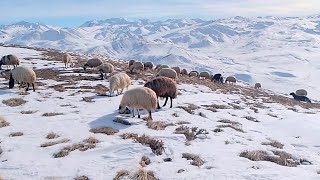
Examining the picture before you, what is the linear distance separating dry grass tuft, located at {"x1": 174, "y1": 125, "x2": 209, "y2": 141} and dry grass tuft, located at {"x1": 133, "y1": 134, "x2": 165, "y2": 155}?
177 cm

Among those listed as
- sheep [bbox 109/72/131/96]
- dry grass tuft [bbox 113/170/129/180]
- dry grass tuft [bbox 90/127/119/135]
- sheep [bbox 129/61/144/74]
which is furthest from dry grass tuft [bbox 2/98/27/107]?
sheep [bbox 129/61/144/74]

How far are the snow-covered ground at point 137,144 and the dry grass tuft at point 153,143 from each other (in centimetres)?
21

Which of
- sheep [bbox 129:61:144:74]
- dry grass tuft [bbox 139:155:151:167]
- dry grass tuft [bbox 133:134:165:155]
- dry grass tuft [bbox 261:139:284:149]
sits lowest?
sheep [bbox 129:61:144:74]

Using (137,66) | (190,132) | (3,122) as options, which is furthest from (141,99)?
Answer: (137,66)

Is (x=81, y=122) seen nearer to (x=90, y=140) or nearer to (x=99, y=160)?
(x=90, y=140)

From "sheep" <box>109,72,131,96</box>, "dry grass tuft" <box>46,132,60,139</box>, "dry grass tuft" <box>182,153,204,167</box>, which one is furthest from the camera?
"sheep" <box>109,72,131,96</box>

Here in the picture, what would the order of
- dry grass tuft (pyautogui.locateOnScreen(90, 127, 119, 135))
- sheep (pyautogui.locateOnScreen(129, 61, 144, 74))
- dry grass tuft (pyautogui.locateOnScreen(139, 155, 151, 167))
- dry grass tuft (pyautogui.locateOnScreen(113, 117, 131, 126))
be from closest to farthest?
1. dry grass tuft (pyautogui.locateOnScreen(139, 155, 151, 167))
2. dry grass tuft (pyautogui.locateOnScreen(90, 127, 119, 135))
3. dry grass tuft (pyautogui.locateOnScreen(113, 117, 131, 126))
4. sheep (pyautogui.locateOnScreen(129, 61, 144, 74))

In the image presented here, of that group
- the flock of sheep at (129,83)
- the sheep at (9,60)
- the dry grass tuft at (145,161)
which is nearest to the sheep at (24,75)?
the flock of sheep at (129,83)

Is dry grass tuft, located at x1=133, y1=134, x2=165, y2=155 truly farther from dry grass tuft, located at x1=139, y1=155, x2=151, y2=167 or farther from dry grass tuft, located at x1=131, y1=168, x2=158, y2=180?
dry grass tuft, located at x1=131, y1=168, x2=158, y2=180

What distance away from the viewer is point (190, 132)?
1695 centimetres

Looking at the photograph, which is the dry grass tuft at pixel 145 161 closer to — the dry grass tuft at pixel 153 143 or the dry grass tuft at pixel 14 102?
the dry grass tuft at pixel 153 143

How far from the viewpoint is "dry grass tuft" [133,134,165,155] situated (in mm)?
14102

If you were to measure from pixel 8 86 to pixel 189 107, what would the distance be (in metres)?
13.0

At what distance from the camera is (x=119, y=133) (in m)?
16.5
